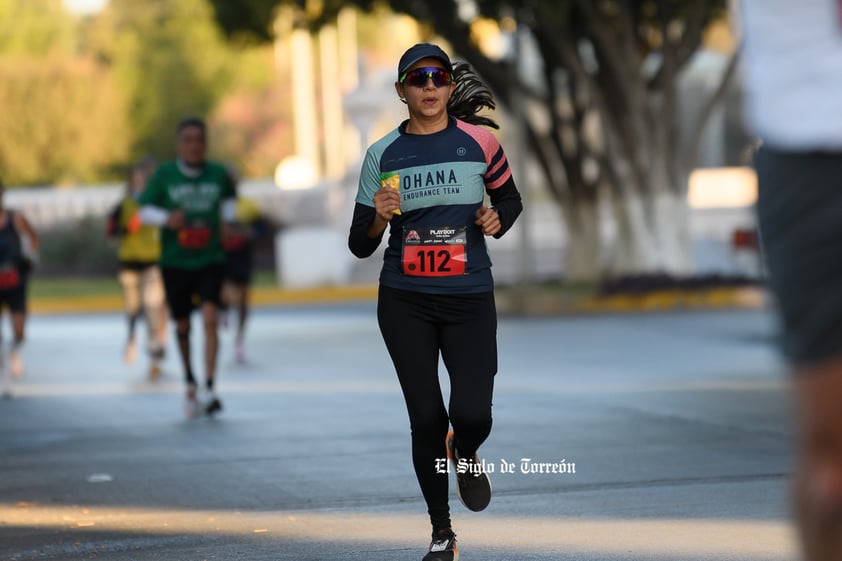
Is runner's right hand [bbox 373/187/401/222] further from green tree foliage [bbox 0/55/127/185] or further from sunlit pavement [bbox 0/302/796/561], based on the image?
green tree foliage [bbox 0/55/127/185]

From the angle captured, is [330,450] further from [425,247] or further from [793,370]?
[793,370]

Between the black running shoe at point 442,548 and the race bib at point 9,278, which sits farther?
the race bib at point 9,278

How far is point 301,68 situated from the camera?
58469 millimetres

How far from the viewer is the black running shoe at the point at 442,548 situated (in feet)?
19.2

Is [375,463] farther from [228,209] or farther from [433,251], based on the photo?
[228,209]

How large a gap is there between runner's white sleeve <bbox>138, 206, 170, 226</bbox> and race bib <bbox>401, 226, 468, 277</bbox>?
17.9ft

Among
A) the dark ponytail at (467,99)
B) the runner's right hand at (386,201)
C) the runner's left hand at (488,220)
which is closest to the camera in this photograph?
the runner's right hand at (386,201)

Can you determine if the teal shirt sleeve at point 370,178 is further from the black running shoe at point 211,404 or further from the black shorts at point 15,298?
the black shorts at point 15,298

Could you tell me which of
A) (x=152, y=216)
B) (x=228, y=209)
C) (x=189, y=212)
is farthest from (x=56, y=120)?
(x=152, y=216)

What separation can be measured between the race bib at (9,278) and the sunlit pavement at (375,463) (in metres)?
0.87

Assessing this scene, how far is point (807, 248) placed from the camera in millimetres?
2775

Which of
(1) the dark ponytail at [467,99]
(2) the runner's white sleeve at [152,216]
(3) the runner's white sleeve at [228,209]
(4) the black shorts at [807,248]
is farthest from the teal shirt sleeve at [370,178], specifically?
(3) the runner's white sleeve at [228,209]

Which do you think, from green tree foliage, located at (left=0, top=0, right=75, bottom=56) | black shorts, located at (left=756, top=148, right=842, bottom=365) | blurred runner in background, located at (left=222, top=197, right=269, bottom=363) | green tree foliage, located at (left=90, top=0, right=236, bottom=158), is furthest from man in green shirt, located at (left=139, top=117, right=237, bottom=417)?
green tree foliage, located at (left=0, top=0, right=75, bottom=56)

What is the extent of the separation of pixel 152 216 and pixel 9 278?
268cm
